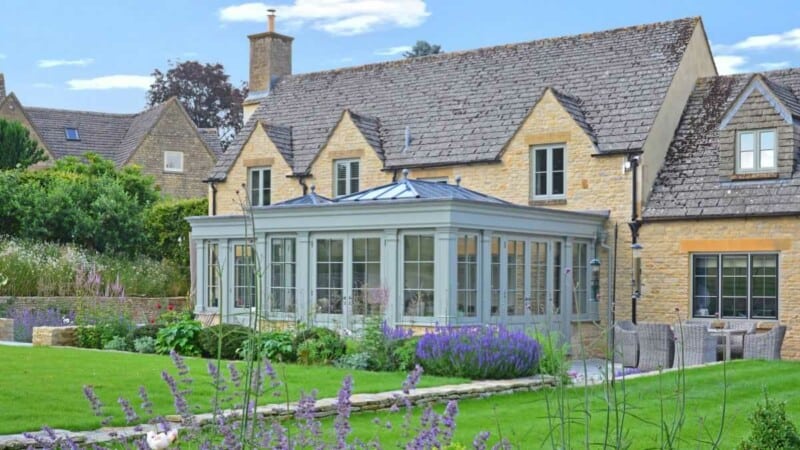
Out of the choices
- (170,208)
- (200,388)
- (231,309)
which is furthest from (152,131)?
(200,388)

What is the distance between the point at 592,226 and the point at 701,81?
5.24 metres

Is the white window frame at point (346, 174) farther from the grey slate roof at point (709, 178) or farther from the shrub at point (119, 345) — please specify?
the shrub at point (119, 345)

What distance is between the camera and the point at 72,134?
51594 millimetres

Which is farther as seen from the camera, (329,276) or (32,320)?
(32,320)

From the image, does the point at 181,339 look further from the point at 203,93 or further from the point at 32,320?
the point at 203,93

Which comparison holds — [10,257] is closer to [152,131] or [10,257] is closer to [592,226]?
[592,226]

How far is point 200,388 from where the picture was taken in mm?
13531

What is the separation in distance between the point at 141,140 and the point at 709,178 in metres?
31.1

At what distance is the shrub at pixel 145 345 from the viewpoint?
1964 cm

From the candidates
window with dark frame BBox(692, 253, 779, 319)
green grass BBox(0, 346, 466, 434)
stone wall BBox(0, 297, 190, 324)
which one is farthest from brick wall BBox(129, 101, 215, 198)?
green grass BBox(0, 346, 466, 434)

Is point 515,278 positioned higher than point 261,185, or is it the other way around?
point 261,185

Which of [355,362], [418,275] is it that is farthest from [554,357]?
[418,275]

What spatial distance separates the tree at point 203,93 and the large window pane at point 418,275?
44.6 m

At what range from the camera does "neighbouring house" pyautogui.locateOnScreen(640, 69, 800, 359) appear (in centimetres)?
2253
